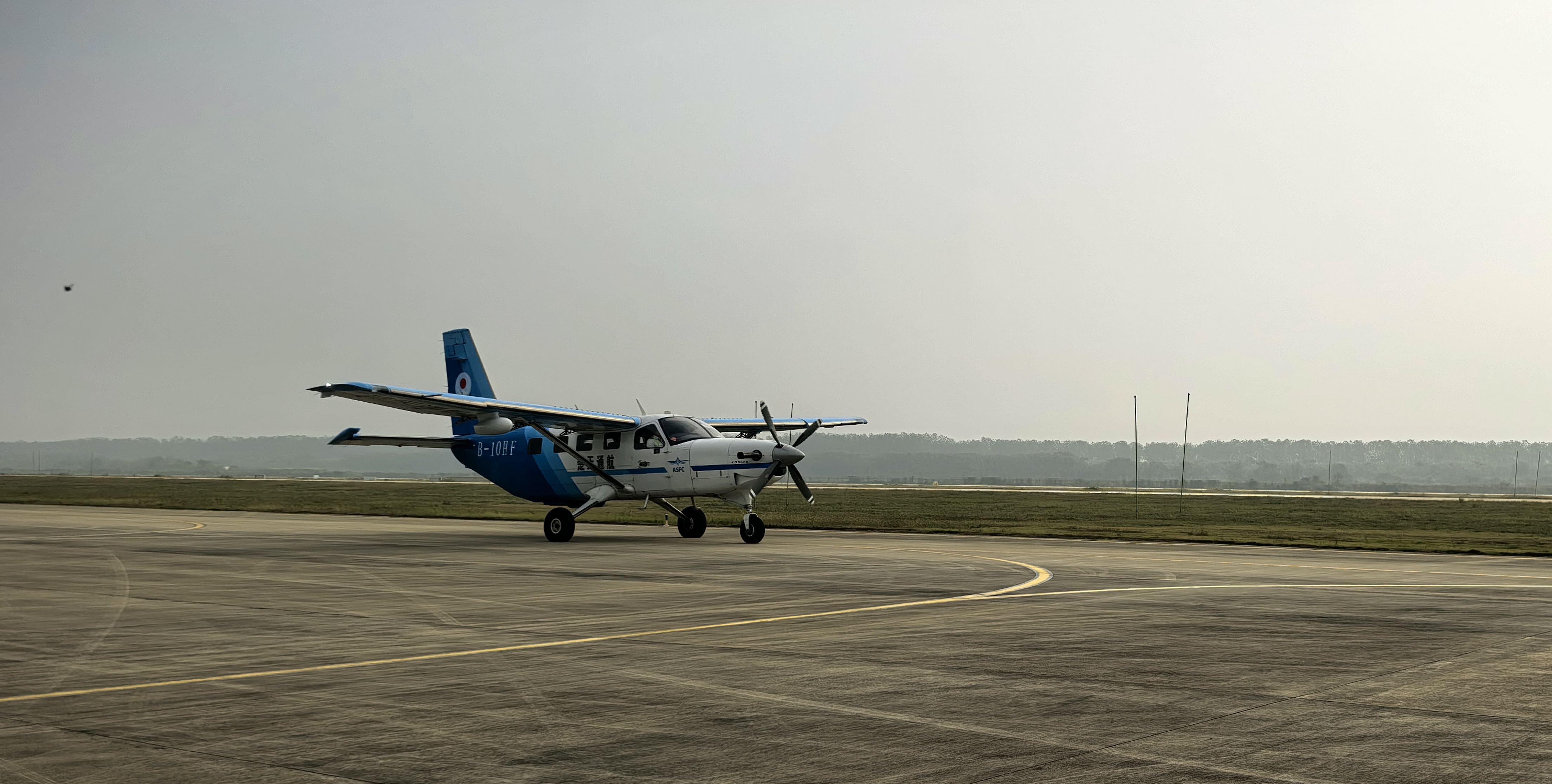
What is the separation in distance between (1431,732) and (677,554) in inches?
743

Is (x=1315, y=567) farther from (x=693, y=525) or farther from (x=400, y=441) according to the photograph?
(x=400, y=441)

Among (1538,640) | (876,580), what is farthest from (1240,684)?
(876,580)

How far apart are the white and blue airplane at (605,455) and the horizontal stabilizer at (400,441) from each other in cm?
6

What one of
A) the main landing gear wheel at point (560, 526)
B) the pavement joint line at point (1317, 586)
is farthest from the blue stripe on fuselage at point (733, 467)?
the pavement joint line at point (1317, 586)

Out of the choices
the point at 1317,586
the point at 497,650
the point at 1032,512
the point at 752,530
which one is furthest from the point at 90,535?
the point at 1032,512

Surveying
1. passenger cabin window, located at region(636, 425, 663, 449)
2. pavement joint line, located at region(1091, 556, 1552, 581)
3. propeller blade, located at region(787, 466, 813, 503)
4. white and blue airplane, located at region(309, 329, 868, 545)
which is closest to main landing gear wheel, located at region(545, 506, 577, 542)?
white and blue airplane, located at region(309, 329, 868, 545)

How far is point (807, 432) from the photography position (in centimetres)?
3152

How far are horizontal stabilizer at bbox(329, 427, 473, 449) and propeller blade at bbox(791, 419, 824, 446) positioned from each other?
10328 millimetres

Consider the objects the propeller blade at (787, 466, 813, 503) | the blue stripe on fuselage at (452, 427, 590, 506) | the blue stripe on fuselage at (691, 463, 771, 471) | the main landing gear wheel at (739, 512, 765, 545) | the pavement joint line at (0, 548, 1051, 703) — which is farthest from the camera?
the blue stripe on fuselage at (452, 427, 590, 506)

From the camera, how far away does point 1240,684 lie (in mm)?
9469

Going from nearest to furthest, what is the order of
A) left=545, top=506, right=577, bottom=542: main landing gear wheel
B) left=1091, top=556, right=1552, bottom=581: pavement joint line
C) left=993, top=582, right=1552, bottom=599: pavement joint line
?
left=993, top=582, right=1552, bottom=599: pavement joint line → left=1091, top=556, right=1552, bottom=581: pavement joint line → left=545, top=506, right=577, bottom=542: main landing gear wheel

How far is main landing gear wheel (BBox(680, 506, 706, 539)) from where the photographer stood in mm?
31859

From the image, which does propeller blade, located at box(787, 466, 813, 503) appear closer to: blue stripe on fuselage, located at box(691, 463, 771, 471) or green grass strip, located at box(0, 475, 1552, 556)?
blue stripe on fuselage, located at box(691, 463, 771, 471)

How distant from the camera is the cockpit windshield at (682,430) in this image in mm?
31516
